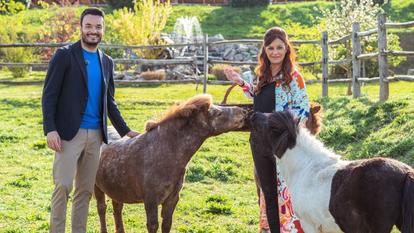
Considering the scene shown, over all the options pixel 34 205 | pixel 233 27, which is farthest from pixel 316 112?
pixel 233 27

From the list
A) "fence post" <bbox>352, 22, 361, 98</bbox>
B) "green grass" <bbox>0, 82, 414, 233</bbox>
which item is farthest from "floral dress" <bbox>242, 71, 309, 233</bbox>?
"fence post" <bbox>352, 22, 361, 98</bbox>

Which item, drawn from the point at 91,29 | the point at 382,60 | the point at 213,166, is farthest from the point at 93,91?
the point at 382,60

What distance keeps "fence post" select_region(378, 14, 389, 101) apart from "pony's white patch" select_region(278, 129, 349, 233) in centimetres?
730

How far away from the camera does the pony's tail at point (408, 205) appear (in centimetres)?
375

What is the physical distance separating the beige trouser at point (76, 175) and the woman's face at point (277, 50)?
1571mm

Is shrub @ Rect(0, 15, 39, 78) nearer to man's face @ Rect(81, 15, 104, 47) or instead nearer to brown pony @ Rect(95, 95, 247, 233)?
brown pony @ Rect(95, 95, 247, 233)

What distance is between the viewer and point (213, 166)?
32.0 ft

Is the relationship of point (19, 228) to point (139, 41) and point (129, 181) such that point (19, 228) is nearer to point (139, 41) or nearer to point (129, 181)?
point (129, 181)

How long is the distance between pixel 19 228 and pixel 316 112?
348 centimetres

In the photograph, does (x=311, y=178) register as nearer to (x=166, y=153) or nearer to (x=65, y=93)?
(x=166, y=153)

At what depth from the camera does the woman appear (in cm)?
499

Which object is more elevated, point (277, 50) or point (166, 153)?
point (277, 50)

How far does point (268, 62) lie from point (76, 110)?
160 centimetres

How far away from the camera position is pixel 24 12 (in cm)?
3772
